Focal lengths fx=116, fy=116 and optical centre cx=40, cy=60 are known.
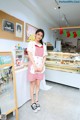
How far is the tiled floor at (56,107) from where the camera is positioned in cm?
210

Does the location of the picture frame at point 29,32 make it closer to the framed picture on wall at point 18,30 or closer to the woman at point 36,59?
the framed picture on wall at point 18,30

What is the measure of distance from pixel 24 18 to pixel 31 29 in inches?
18.7

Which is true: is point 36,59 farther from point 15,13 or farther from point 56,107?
point 15,13

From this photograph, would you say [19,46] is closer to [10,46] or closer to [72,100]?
[10,46]

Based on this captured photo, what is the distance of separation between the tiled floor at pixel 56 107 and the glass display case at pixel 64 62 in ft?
2.35

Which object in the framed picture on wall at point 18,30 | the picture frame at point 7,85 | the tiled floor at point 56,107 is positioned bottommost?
the tiled floor at point 56,107

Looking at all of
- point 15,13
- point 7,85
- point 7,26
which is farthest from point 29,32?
point 7,85

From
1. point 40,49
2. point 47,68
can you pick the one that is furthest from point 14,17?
point 47,68

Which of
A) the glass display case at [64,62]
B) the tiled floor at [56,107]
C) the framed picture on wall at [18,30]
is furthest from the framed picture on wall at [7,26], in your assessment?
the tiled floor at [56,107]

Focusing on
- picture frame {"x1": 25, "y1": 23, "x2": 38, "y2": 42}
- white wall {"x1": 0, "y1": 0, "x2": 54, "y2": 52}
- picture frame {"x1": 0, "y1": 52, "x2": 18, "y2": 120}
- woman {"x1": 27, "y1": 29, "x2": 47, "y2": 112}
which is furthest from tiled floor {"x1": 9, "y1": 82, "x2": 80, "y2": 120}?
picture frame {"x1": 25, "y1": 23, "x2": 38, "y2": 42}

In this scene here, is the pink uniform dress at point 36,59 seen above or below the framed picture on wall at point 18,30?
below

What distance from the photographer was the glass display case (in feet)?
11.5

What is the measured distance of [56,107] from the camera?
7.98 feet

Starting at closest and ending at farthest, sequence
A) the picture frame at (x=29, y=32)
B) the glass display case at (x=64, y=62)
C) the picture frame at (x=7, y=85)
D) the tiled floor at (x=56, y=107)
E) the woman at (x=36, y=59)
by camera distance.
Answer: the picture frame at (x=7, y=85), the tiled floor at (x=56, y=107), the woman at (x=36, y=59), the glass display case at (x=64, y=62), the picture frame at (x=29, y=32)
